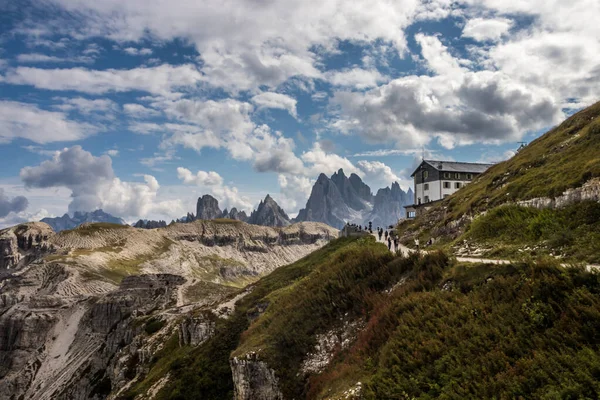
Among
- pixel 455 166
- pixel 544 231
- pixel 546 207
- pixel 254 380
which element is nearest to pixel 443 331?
pixel 254 380

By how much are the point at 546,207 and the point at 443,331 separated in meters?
20.2

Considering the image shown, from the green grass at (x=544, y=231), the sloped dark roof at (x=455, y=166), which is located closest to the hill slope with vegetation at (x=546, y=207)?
the green grass at (x=544, y=231)

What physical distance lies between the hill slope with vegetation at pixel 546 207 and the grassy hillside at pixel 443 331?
631cm

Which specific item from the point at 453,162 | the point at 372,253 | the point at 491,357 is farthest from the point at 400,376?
the point at 453,162

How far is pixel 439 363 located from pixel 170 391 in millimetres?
36860

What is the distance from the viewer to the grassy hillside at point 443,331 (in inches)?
512

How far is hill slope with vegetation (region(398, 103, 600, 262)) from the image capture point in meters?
24.1

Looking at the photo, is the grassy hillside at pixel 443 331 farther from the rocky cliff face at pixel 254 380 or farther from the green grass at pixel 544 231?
the green grass at pixel 544 231

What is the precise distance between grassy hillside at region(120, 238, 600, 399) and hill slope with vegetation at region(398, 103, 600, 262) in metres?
6.31

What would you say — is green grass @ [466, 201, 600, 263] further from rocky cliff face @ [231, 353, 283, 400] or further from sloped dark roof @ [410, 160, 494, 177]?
sloped dark roof @ [410, 160, 494, 177]

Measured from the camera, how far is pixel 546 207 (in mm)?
30844

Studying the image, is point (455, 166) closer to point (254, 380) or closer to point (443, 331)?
point (254, 380)

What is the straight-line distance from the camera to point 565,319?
13930 millimetres

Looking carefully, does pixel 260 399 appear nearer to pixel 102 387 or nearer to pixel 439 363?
pixel 439 363
